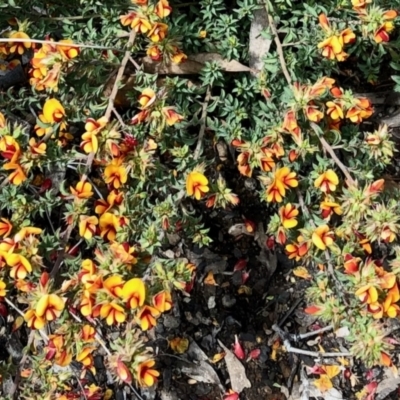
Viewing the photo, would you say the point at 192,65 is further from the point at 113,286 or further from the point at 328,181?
the point at 113,286

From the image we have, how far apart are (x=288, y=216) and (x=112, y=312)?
0.85 m

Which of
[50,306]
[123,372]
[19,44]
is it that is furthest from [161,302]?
[19,44]

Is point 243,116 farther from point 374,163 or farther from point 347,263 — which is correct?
point 347,263

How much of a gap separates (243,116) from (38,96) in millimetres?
942

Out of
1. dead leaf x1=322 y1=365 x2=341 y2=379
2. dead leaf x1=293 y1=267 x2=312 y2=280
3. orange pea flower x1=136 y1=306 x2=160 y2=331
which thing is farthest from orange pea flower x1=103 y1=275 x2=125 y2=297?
dead leaf x1=322 y1=365 x2=341 y2=379

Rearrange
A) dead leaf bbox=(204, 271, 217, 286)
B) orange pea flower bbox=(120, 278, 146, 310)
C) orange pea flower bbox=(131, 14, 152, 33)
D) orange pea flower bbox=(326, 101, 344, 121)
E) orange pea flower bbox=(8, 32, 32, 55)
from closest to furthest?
orange pea flower bbox=(120, 278, 146, 310) < orange pea flower bbox=(131, 14, 152, 33) < orange pea flower bbox=(326, 101, 344, 121) < orange pea flower bbox=(8, 32, 32, 55) < dead leaf bbox=(204, 271, 217, 286)

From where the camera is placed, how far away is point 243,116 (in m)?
3.22

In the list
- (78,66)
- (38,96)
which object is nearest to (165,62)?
(78,66)

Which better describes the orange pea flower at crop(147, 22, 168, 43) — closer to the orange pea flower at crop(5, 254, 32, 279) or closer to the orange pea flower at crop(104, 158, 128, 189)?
the orange pea flower at crop(104, 158, 128, 189)

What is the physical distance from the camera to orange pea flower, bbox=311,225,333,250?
9.04 ft

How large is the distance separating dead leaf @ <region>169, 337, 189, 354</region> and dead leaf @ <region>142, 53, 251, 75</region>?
1320 millimetres

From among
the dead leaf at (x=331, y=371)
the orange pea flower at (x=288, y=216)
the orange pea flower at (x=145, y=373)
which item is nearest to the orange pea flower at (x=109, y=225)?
the orange pea flower at (x=145, y=373)

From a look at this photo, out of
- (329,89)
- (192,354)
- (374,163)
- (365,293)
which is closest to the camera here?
(365,293)

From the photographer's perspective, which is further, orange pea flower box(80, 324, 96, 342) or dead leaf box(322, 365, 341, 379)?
dead leaf box(322, 365, 341, 379)
